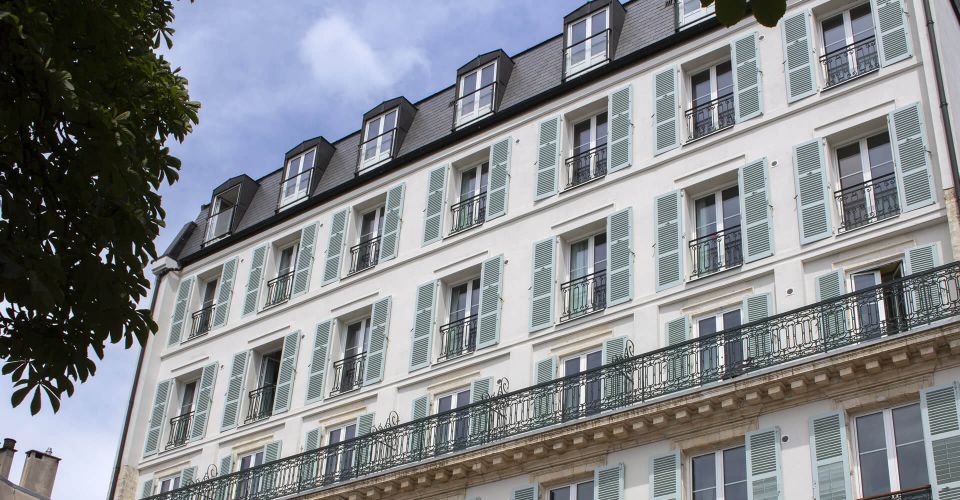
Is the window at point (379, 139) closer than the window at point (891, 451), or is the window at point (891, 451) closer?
the window at point (891, 451)

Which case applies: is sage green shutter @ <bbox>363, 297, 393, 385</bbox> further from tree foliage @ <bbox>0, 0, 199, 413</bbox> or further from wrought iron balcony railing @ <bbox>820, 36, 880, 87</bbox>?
tree foliage @ <bbox>0, 0, 199, 413</bbox>

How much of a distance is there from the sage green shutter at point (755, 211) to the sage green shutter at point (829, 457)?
10.5 ft

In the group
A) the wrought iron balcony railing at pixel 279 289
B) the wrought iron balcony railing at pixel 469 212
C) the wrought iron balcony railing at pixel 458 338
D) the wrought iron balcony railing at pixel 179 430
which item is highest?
the wrought iron balcony railing at pixel 469 212

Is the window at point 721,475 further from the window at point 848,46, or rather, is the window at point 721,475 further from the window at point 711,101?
the window at point 848,46

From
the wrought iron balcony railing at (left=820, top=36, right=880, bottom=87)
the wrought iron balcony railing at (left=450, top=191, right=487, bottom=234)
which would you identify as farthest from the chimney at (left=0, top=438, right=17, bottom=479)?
the wrought iron balcony railing at (left=820, top=36, right=880, bottom=87)

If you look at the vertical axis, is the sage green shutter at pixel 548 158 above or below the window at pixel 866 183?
above

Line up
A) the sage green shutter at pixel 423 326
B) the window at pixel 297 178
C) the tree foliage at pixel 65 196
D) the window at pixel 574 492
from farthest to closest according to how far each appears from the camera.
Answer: the window at pixel 297 178 → the sage green shutter at pixel 423 326 → the window at pixel 574 492 → the tree foliage at pixel 65 196

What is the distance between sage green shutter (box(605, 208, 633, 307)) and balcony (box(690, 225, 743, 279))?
1146 mm

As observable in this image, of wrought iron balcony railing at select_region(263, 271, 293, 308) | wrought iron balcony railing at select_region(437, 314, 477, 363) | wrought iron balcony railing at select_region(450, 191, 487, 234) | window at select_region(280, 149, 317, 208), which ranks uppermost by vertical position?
window at select_region(280, 149, 317, 208)

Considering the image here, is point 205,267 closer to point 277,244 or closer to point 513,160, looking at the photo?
point 277,244

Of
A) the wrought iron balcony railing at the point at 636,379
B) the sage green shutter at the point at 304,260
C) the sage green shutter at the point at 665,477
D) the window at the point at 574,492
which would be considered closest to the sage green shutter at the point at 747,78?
the wrought iron balcony railing at the point at 636,379

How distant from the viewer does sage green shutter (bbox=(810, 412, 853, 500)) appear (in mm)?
17641

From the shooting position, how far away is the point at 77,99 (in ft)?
26.7

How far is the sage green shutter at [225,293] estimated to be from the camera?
95.6 ft
